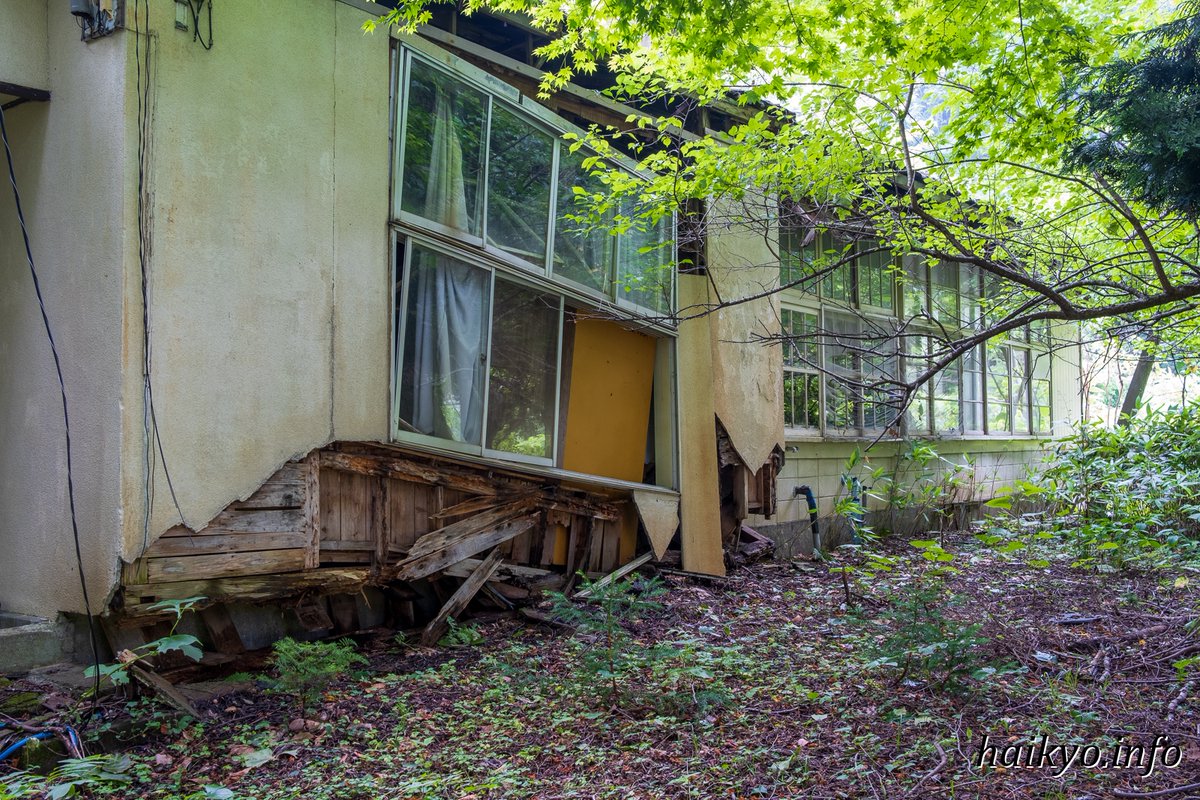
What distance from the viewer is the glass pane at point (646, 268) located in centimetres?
849

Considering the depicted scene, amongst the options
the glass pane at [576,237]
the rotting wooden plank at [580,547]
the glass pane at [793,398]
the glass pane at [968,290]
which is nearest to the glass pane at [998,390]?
the glass pane at [968,290]

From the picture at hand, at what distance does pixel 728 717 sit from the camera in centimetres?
483

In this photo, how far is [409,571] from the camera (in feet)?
20.5

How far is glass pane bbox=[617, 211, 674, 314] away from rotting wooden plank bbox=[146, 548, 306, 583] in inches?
165

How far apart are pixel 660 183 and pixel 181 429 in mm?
4441

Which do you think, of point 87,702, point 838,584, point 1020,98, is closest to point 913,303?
point 838,584

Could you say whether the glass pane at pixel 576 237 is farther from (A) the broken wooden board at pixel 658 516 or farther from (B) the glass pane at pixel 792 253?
(B) the glass pane at pixel 792 253

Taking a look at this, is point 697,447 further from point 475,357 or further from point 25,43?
point 25,43

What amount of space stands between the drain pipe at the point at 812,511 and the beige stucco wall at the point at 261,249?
6570mm

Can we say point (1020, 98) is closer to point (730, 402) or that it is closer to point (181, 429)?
point (730, 402)

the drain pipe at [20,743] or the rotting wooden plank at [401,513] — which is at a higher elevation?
the rotting wooden plank at [401,513]

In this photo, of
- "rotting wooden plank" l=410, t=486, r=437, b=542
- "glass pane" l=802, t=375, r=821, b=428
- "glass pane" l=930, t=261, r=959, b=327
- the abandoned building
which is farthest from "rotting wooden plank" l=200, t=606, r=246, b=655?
"glass pane" l=930, t=261, r=959, b=327

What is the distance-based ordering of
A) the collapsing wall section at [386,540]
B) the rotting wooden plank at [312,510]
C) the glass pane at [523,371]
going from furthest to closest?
the glass pane at [523,371] < the rotting wooden plank at [312,510] < the collapsing wall section at [386,540]

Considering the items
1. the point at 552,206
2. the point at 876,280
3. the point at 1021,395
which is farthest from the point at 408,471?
the point at 1021,395
